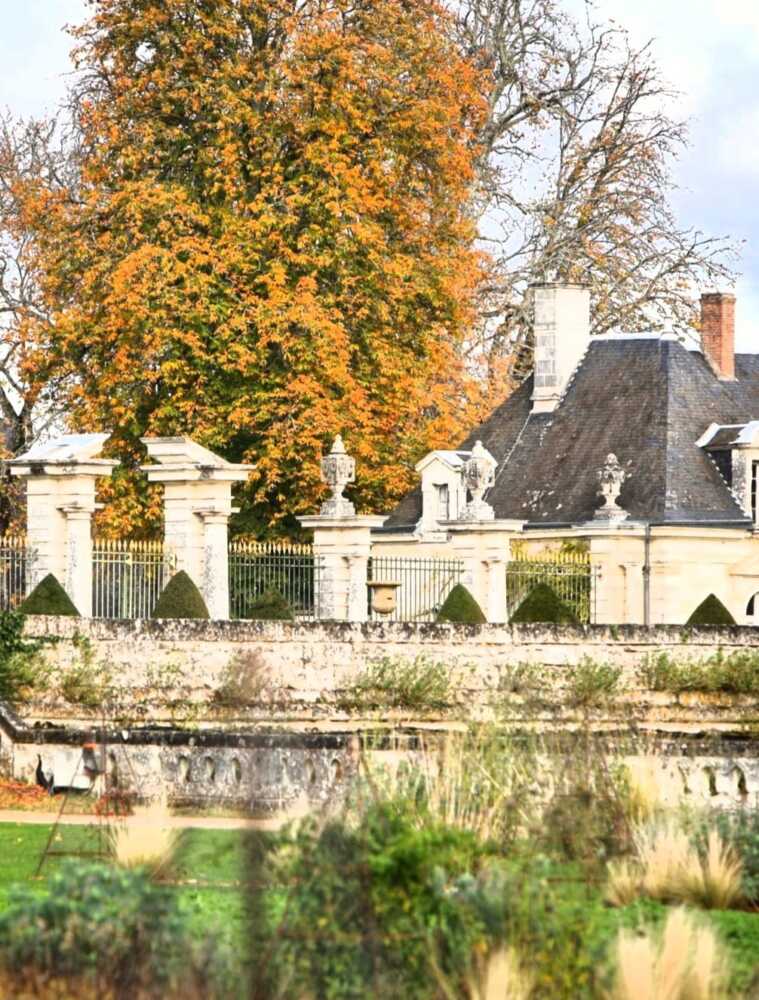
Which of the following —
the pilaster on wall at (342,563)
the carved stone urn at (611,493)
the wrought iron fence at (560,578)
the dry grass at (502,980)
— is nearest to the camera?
the dry grass at (502,980)

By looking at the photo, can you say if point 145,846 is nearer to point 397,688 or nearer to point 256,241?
point 397,688

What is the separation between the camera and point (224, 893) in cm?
1191

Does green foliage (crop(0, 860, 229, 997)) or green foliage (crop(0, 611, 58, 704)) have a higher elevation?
green foliage (crop(0, 611, 58, 704))

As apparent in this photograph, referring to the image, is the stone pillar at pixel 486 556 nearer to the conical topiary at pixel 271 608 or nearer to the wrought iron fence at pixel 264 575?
the wrought iron fence at pixel 264 575

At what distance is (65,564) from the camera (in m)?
26.7

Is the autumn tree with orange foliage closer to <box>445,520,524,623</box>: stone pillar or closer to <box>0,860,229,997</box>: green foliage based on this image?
<box>445,520,524,623</box>: stone pillar

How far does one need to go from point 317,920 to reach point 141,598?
18400 millimetres

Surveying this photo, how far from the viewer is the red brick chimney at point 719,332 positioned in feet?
131

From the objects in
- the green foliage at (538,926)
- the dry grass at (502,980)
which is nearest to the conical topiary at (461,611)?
the green foliage at (538,926)

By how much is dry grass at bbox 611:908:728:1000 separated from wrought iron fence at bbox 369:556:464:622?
21.3 metres

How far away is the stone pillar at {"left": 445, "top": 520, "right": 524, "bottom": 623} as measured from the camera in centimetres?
3131

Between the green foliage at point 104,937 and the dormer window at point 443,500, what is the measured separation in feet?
95.9

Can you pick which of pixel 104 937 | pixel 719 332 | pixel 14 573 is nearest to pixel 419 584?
pixel 14 573

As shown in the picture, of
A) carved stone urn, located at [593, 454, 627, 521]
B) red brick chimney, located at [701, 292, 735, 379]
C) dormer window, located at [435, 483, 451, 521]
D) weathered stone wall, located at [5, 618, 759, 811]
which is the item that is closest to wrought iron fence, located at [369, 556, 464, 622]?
carved stone urn, located at [593, 454, 627, 521]
